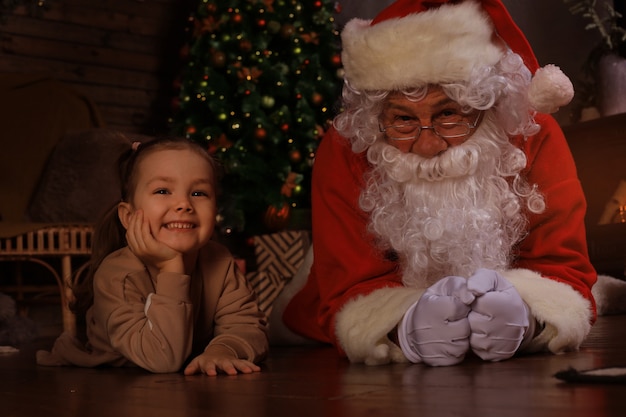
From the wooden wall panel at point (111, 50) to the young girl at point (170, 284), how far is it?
356 cm

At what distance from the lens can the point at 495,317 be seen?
5.70 ft

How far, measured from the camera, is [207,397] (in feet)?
4.82

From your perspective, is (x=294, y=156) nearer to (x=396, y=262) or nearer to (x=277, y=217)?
(x=277, y=217)

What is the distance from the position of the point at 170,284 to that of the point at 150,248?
0.10m

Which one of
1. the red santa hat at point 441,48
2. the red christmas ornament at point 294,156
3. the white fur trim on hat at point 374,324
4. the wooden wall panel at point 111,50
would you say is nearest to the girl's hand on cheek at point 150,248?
the white fur trim on hat at point 374,324

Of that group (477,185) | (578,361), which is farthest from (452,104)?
(578,361)

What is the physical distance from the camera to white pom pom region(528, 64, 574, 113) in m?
2.03

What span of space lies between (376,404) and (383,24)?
45.7 inches

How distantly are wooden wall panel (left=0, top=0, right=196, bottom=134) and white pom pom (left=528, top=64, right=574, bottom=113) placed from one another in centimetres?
393

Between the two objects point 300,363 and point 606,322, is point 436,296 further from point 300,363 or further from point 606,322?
point 606,322

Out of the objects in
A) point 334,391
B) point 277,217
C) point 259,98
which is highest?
point 259,98

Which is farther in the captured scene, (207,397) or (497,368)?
(497,368)

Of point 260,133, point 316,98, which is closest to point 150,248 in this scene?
point 260,133

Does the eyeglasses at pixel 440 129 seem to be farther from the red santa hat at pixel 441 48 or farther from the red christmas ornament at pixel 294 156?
Result: the red christmas ornament at pixel 294 156
